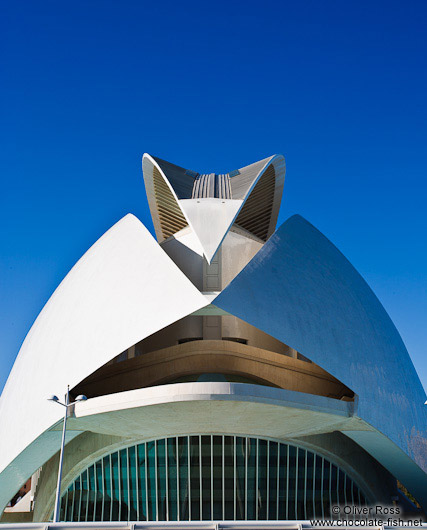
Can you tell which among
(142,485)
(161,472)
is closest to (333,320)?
(161,472)

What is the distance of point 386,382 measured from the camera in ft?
66.2

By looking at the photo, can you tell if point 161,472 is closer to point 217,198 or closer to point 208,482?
point 208,482

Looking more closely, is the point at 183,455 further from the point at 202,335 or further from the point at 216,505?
the point at 202,335

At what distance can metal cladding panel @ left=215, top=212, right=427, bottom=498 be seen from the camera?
17328mm

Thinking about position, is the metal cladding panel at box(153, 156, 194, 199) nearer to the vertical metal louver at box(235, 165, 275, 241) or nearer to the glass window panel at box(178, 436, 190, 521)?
the vertical metal louver at box(235, 165, 275, 241)

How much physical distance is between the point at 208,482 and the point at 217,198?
34.0 ft

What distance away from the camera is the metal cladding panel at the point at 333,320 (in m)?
17.3

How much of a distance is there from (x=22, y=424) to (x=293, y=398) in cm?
859

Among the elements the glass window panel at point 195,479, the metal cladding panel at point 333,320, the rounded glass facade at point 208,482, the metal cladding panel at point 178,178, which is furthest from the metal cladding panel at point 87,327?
the glass window panel at point 195,479

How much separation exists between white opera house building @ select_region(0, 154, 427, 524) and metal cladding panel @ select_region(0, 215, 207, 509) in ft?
0.21

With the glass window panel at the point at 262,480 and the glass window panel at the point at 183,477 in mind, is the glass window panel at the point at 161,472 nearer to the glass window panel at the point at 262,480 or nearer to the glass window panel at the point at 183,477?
the glass window panel at the point at 183,477

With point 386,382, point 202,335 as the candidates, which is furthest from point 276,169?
point 386,382

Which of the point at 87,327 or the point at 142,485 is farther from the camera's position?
the point at 142,485

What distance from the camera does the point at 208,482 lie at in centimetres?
1994
